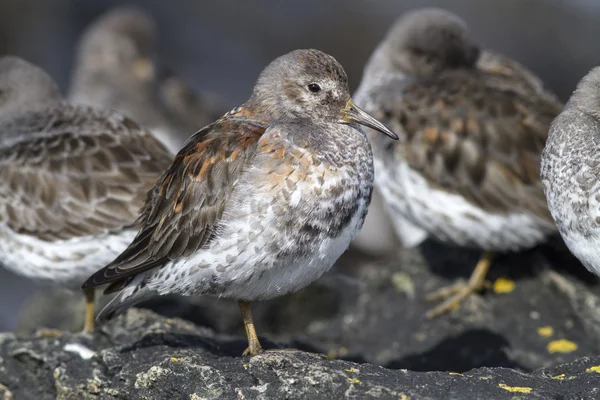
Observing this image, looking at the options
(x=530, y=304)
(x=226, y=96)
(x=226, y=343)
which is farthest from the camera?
(x=226, y=96)

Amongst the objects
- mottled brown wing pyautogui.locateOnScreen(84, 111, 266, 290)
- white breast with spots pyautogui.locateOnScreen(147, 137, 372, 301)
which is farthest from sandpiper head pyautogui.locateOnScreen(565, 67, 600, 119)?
mottled brown wing pyautogui.locateOnScreen(84, 111, 266, 290)

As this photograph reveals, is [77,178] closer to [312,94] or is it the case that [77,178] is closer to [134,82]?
[312,94]

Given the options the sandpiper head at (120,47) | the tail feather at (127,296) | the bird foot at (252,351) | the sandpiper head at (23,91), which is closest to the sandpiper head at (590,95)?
Result: the bird foot at (252,351)

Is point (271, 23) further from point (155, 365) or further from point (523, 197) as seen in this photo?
point (155, 365)

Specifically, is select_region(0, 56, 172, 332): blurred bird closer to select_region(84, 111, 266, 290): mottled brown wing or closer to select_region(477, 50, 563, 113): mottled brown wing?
select_region(84, 111, 266, 290): mottled brown wing

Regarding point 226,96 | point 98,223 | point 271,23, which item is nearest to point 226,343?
point 98,223

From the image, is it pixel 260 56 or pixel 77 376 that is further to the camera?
pixel 260 56

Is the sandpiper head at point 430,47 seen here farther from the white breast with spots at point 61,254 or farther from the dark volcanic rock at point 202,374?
the dark volcanic rock at point 202,374
